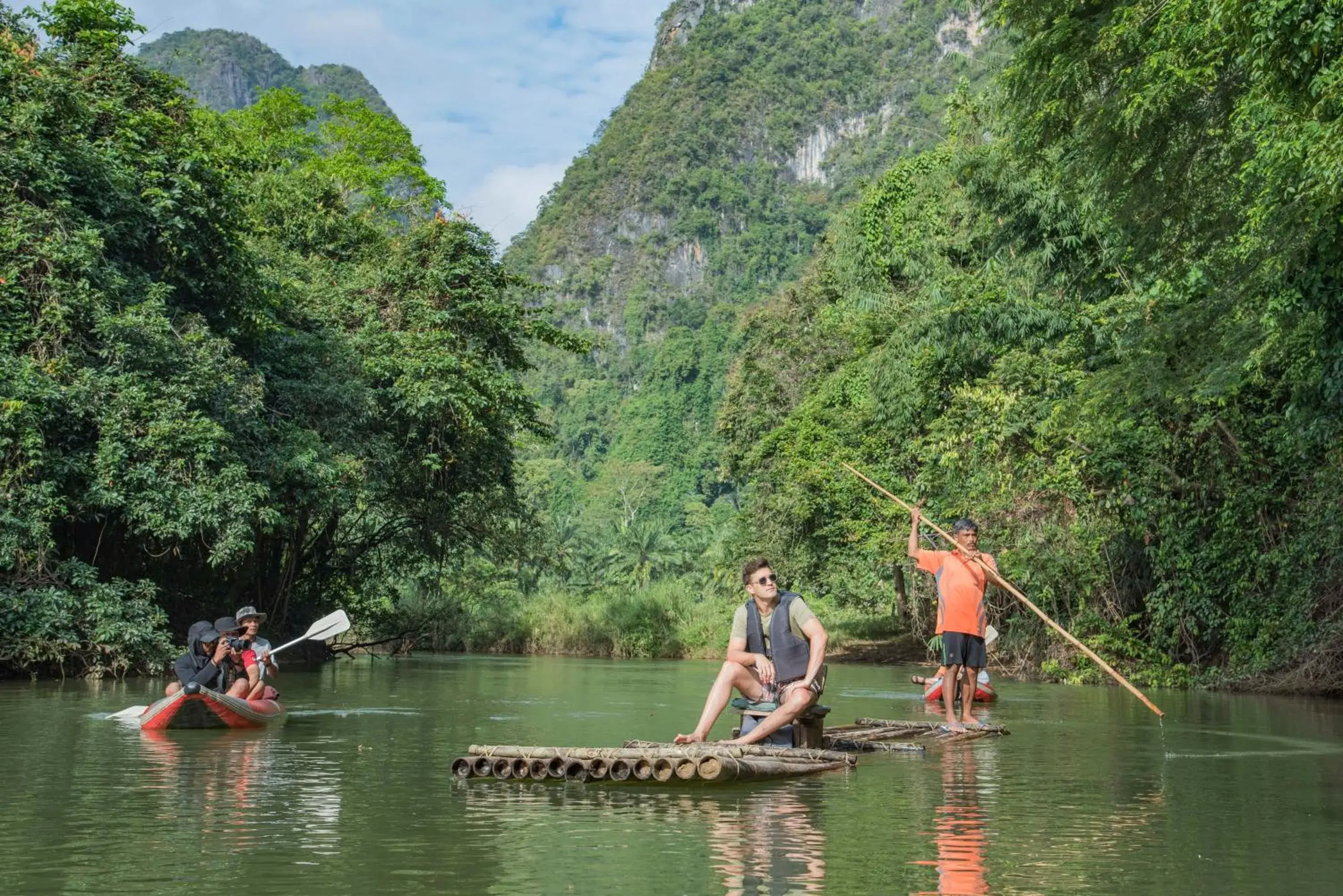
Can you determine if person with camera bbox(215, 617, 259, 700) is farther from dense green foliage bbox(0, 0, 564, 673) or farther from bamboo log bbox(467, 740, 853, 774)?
dense green foliage bbox(0, 0, 564, 673)

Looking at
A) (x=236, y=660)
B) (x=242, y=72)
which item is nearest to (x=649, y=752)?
(x=236, y=660)

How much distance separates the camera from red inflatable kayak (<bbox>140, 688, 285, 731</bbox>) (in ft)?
41.7

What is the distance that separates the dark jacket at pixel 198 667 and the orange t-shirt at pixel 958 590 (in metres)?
6.55

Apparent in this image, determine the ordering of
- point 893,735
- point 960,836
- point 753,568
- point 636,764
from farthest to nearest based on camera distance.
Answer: point 893,735
point 753,568
point 636,764
point 960,836

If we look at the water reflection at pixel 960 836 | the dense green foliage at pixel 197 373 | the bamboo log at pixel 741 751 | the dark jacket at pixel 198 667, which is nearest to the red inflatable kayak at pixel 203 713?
the dark jacket at pixel 198 667

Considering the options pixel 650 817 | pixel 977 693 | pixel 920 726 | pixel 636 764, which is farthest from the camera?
pixel 977 693

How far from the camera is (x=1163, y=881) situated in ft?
19.5

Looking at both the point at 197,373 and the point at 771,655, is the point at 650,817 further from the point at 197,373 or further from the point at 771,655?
the point at 197,373

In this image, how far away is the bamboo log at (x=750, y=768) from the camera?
8531 mm

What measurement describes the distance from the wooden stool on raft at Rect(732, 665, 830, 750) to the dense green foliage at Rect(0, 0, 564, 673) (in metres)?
12.5

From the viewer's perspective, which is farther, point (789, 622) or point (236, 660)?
point (236, 660)

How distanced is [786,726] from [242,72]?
190m

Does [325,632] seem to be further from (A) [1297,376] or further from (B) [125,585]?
(A) [1297,376]

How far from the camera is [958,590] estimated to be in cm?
1273
